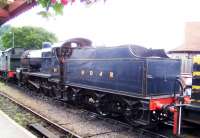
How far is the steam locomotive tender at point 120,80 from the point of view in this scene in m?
8.07

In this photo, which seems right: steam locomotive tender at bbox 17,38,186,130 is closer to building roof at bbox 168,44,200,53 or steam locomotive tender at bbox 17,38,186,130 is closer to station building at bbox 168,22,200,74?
station building at bbox 168,22,200,74

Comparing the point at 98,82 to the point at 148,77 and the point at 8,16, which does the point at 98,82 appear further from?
the point at 8,16

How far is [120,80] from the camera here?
29.2 feet

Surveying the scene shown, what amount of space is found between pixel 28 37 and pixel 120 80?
37216 millimetres

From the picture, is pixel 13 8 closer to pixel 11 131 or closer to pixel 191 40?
pixel 11 131

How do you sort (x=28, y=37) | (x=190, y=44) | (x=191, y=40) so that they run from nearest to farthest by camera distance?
(x=190, y=44) → (x=191, y=40) → (x=28, y=37)

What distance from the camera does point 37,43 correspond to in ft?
142

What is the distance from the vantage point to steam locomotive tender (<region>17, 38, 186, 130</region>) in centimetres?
807

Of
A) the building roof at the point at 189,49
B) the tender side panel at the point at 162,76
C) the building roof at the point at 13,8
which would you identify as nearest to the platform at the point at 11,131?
the building roof at the point at 13,8

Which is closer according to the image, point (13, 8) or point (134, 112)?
point (13, 8)

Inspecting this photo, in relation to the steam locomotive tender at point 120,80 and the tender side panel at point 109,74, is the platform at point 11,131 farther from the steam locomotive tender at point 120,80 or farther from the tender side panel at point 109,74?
the tender side panel at point 109,74

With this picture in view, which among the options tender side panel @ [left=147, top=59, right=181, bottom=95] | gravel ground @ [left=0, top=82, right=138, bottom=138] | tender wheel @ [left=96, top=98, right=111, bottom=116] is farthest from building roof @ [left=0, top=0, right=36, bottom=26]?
tender wheel @ [left=96, top=98, right=111, bottom=116]

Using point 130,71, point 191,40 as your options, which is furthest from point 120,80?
point 191,40

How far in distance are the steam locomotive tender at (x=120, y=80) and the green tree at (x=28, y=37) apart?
31.4 m
